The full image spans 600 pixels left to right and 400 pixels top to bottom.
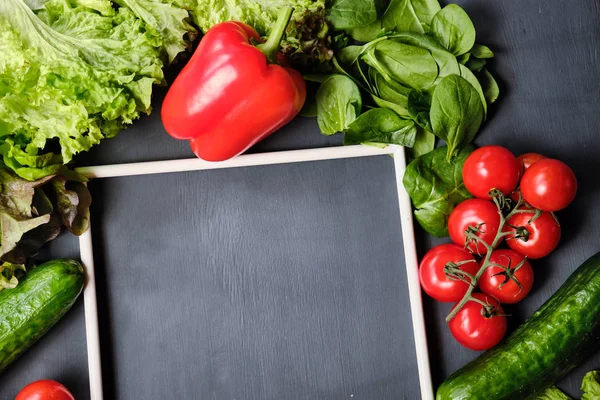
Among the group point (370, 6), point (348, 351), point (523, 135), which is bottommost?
point (348, 351)

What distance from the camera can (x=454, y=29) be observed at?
4.30ft

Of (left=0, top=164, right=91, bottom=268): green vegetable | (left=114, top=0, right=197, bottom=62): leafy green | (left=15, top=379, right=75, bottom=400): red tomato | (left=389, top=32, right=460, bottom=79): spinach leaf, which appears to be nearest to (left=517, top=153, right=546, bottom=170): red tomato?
(left=389, top=32, right=460, bottom=79): spinach leaf

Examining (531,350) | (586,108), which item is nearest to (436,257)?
(531,350)

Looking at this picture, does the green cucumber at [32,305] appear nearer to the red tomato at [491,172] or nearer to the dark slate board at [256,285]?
the dark slate board at [256,285]

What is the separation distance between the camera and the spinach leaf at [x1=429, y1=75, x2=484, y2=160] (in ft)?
4.15

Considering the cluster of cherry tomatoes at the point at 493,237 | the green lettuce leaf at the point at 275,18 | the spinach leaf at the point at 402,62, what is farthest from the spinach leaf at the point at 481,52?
the green lettuce leaf at the point at 275,18

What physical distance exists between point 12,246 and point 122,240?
0.21 meters

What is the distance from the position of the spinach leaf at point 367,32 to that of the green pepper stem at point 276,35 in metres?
0.22

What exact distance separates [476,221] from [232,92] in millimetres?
512

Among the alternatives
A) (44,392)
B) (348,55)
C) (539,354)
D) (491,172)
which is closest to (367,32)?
(348,55)

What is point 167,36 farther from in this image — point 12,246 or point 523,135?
point 523,135

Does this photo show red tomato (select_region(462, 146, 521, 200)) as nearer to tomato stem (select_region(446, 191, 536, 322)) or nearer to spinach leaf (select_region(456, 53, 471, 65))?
tomato stem (select_region(446, 191, 536, 322))

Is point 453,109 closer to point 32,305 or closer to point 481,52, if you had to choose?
point 481,52

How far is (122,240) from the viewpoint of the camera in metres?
1.33
